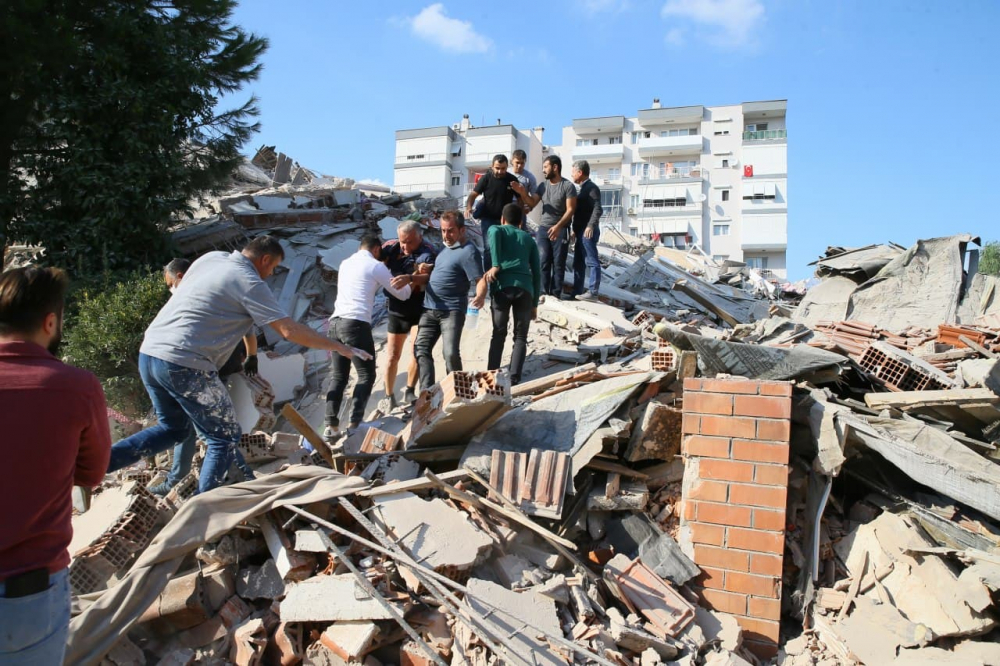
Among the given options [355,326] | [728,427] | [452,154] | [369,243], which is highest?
[452,154]

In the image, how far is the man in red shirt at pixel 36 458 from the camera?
6.50 ft

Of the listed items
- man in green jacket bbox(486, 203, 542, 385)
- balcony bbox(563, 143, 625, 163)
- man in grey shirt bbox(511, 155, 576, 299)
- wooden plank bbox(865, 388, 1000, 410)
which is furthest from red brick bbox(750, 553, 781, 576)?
balcony bbox(563, 143, 625, 163)

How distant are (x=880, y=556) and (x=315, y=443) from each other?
12.2 ft

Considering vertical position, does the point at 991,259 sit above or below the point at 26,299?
above

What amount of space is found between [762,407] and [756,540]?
0.79 meters

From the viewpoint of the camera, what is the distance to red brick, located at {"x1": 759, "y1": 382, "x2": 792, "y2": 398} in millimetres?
4047

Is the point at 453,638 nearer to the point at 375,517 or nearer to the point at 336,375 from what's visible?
the point at 375,517

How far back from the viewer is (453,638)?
3.30 m

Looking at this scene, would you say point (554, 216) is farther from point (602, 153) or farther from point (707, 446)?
point (602, 153)

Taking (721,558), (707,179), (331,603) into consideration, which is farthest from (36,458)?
(707,179)

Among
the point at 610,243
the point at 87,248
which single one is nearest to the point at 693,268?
the point at 610,243

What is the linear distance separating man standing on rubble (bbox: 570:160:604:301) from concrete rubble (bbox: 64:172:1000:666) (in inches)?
119

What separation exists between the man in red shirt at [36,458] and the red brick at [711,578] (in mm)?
3251

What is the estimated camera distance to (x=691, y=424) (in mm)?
4203
